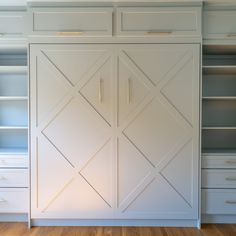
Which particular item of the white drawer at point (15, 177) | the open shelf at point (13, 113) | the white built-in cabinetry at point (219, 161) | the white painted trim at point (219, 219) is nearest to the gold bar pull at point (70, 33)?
the open shelf at point (13, 113)

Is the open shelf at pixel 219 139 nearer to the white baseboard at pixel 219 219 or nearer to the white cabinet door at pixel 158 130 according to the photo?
the white cabinet door at pixel 158 130

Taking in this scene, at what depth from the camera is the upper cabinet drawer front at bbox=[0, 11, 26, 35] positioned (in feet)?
8.04

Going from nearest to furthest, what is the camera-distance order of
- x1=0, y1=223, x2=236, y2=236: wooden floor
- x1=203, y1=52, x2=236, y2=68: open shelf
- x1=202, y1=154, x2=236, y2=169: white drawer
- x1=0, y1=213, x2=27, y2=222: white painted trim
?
x1=0, y1=223, x2=236, y2=236: wooden floor < x1=202, y1=154, x2=236, y2=169: white drawer < x1=0, y1=213, x2=27, y2=222: white painted trim < x1=203, y1=52, x2=236, y2=68: open shelf

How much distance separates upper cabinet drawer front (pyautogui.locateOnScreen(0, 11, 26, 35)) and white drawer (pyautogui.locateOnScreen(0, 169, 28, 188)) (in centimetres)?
145

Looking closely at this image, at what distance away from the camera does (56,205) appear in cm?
245

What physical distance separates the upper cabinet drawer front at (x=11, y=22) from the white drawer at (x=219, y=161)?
2.34 m

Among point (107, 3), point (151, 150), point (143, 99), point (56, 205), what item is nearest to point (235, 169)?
point (151, 150)

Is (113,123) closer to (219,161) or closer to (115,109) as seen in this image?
(115,109)

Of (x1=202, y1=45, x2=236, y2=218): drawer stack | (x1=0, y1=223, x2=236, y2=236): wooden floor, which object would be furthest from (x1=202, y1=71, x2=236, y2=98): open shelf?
(x1=0, y1=223, x2=236, y2=236): wooden floor

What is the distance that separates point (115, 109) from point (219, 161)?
122 cm

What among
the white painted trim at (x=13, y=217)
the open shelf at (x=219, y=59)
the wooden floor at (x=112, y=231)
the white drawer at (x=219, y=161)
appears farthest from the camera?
the open shelf at (x=219, y=59)

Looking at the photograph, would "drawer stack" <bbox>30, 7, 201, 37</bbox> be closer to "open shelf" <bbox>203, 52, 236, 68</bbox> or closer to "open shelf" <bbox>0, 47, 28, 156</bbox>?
"open shelf" <bbox>203, 52, 236, 68</bbox>

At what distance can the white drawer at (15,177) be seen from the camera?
250 cm

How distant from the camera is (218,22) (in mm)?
2428
